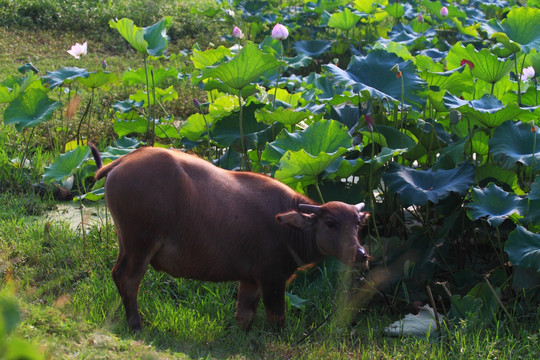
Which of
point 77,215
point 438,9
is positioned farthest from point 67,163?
point 438,9

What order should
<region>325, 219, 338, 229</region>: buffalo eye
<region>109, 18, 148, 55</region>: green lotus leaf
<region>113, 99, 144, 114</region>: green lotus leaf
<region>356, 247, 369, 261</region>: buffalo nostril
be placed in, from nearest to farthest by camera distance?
1. <region>356, 247, 369, 261</region>: buffalo nostril
2. <region>325, 219, 338, 229</region>: buffalo eye
3. <region>109, 18, 148, 55</region>: green lotus leaf
4. <region>113, 99, 144, 114</region>: green lotus leaf

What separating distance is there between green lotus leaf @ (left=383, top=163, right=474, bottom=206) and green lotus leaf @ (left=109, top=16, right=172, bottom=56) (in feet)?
6.83

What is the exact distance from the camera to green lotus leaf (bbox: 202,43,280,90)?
14.2ft

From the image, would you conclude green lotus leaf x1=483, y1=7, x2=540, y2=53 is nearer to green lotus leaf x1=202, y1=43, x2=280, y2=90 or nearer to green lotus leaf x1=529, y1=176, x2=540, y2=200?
green lotus leaf x1=529, y1=176, x2=540, y2=200

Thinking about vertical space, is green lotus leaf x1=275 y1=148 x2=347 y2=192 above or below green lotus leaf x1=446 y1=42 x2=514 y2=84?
below

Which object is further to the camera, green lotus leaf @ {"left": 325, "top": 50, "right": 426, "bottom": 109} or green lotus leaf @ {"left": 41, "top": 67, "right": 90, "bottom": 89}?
green lotus leaf @ {"left": 41, "top": 67, "right": 90, "bottom": 89}

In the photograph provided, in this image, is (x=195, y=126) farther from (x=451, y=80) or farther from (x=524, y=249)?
(x=524, y=249)

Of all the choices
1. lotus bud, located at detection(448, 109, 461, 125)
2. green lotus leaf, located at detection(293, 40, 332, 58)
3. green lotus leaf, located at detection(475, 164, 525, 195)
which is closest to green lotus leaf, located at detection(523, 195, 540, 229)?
green lotus leaf, located at detection(475, 164, 525, 195)

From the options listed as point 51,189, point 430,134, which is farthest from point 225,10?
point 430,134

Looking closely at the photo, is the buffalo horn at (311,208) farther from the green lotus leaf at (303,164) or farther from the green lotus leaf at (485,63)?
the green lotus leaf at (485,63)

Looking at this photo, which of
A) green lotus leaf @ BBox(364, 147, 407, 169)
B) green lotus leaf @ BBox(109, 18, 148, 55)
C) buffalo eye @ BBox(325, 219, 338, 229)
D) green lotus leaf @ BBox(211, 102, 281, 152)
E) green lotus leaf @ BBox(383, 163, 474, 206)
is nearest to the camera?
buffalo eye @ BBox(325, 219, 338, 229)

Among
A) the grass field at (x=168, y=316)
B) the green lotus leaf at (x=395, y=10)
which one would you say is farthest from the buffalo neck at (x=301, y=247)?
the green lotus leaf at (x=395, y=10)

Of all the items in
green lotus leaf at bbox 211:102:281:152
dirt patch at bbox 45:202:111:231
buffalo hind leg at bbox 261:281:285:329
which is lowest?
dirt patch at bbox 45:202:111:231

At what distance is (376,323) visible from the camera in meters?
4.23
